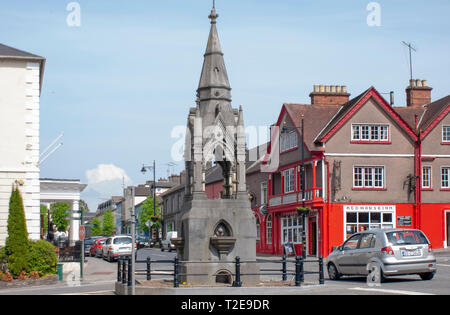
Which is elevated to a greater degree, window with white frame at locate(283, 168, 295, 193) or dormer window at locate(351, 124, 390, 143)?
dormer window at locate(351, 124, 390, 143)

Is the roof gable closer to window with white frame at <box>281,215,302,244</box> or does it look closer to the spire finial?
window with white frame at <box>281,215,302,244</box>

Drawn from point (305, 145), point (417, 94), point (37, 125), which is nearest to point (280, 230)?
point (305, 145)

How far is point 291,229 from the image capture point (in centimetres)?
4809

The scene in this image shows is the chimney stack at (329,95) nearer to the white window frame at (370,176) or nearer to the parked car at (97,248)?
the white window frame at (370,176)

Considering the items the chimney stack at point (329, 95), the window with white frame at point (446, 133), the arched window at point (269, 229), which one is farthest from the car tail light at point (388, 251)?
the arched window at point (269, 229)

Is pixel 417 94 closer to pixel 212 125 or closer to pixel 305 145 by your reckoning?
pixel 305 145

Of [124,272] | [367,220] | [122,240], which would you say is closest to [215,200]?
[124,272]

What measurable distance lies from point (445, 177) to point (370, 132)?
5999mm

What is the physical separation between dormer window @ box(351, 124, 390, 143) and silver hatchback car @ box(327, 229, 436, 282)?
24.6 m

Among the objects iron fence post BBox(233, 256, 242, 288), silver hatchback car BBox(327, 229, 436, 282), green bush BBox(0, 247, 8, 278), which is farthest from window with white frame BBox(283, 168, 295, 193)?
iron fence post BBox(233, 256, 242, 288)

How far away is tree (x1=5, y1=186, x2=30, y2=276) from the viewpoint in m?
24.2

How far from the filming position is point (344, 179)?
144ft

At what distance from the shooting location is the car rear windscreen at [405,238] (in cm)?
1961
